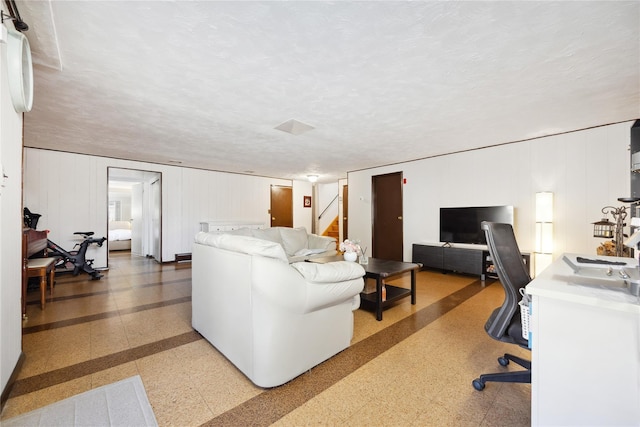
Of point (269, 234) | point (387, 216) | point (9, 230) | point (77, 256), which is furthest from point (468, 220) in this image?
point (77, 256)

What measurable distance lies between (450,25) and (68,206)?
6.85 meters

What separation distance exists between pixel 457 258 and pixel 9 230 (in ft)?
17.9

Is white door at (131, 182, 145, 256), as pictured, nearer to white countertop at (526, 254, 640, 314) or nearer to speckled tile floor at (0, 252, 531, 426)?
speckled tile floor at (0, 252, 531, 426)

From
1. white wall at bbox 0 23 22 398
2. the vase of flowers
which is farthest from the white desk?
white wall at bbox 0 23 22 398

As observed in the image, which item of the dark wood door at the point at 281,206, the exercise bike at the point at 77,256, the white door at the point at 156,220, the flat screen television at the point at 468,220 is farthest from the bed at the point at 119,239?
the flat screen television at the point at 468,220

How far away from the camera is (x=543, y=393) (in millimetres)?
1149

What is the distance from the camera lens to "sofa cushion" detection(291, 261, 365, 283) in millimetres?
1880

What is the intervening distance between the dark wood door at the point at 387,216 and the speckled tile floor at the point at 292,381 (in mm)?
3069

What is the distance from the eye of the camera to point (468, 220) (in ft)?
16.1

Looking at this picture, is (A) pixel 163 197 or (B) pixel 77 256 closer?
(B) pixel 77 256

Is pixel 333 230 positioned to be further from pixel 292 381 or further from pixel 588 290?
pixel 588 290

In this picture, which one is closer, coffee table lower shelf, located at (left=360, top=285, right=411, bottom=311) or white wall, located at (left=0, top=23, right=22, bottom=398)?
white wall, located at (left=0, top=23, right=22, bottom=398)

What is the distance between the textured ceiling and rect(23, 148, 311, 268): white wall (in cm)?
144

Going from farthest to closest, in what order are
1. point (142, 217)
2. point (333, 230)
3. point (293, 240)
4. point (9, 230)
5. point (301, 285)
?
point (333, 230) < point (142, 217) < point (293, 240) < point (301, 285) < point (9, 230)
